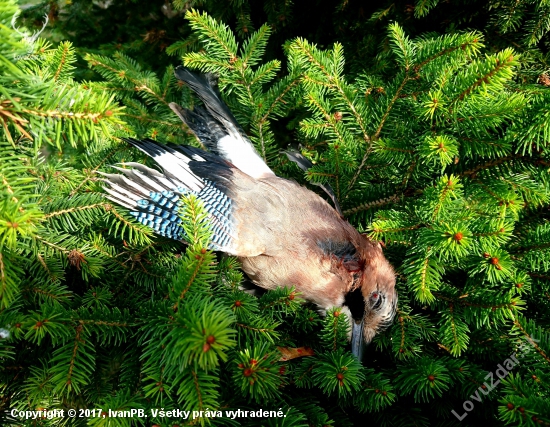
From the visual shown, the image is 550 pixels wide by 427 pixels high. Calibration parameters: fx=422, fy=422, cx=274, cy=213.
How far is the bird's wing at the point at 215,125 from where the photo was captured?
2.85m

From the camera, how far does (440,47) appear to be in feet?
6.22

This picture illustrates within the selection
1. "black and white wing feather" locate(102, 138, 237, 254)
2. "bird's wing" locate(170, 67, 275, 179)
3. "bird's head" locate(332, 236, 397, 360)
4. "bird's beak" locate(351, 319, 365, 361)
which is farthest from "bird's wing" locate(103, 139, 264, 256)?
"bird's beak" locate(351, 319, 365, 361)

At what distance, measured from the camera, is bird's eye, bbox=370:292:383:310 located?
2.04 metres

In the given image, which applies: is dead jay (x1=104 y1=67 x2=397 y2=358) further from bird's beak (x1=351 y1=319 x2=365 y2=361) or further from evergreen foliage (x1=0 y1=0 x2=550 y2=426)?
evergreen foliage (x1=0 y1=0 x2=550 y2=426)

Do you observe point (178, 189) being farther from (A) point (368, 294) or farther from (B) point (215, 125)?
(A) point (368, 294)

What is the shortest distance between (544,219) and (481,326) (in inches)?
29.0

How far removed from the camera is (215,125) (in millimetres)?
2943

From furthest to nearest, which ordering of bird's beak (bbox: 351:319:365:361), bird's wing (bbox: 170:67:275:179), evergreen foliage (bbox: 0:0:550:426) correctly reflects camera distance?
bird's wing (bbox: 170:67:275:179) < bird's beak (bbox: 351:319:365:361) < evergreen foliage (bbox: 0:0:550:426)

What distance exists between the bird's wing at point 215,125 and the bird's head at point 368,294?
942 millimetres

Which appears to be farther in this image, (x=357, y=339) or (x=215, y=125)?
(x=215, y=125)

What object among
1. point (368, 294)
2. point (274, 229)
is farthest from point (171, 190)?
point (368, 294)

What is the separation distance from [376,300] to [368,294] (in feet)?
0.21

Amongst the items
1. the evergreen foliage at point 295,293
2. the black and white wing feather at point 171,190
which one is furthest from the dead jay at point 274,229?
the evergreen foliage at point 295,293

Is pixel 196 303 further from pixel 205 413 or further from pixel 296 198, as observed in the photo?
pixel 296 198
